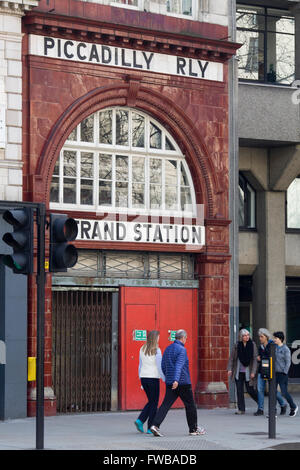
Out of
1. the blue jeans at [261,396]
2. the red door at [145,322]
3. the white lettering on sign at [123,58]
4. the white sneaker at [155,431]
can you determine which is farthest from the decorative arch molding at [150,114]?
the white sneaker at [155,431]

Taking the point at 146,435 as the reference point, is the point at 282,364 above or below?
above

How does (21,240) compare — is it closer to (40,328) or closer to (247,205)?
(40,328)

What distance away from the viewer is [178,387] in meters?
17.7

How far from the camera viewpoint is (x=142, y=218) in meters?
23.3

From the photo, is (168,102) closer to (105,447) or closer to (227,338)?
(227,338)

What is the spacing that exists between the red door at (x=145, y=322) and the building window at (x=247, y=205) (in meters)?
4.89

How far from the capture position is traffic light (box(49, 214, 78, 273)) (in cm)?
1470

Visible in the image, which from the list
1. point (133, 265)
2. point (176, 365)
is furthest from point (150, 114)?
point (176, 365)

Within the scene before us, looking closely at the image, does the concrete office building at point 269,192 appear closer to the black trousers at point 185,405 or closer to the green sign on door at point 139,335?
the green sign on door at point 139,335

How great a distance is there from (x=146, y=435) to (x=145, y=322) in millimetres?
5487

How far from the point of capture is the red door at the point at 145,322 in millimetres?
22906

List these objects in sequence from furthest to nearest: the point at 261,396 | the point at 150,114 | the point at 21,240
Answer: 1. the point at 150,114
2. the point at 261,396
3. the point at 21,240

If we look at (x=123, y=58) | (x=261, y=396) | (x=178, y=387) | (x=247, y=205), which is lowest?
(x=261, y=396)
